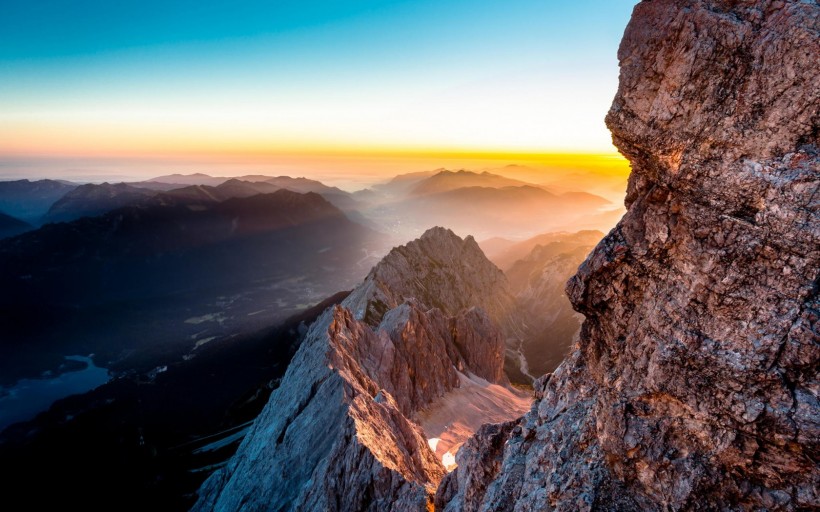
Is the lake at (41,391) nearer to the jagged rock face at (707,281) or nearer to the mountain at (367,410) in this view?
the mountain at (367,410)

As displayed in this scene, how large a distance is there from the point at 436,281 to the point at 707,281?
134355mm

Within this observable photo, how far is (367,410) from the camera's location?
41.4m

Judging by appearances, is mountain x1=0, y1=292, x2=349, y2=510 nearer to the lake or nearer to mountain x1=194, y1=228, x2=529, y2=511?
the lake

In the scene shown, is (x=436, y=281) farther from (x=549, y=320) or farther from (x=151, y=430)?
(x=151, y=430)

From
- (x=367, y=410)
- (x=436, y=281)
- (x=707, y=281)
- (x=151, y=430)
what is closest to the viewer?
(x=707, y=281)

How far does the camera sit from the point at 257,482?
41000 mm

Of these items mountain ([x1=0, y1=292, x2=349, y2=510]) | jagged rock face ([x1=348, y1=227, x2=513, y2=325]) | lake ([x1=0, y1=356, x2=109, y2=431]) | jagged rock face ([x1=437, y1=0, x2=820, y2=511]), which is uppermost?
jagged rock face ([x1=437, y1=0, x2=820, y2=511])

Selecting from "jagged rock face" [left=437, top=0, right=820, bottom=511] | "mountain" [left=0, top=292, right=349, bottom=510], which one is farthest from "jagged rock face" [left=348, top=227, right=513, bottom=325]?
"jagged rock face" [left=437, top=0, right=820, bottom=511]

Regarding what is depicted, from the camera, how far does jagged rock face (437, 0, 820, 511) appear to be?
39.9 feet

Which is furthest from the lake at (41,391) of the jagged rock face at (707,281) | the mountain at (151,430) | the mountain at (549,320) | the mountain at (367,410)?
the jagged rock face at (707,281)

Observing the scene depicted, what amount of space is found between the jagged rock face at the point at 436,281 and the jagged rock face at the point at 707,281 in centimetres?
8629

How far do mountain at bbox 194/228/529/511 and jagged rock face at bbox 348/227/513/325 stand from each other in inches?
48.4

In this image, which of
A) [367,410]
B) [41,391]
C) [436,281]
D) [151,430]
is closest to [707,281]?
[367,410]

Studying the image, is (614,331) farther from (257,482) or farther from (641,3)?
(257,482)
